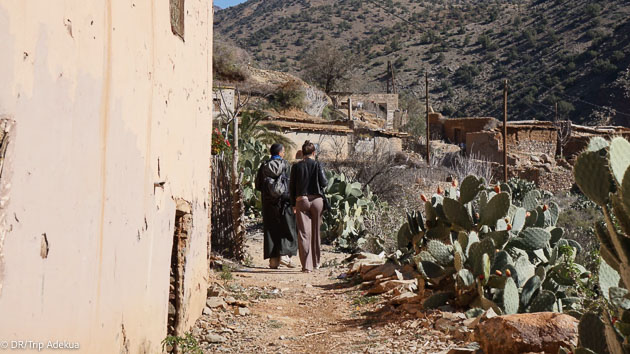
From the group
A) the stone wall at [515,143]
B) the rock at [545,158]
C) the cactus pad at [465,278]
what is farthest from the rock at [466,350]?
the rock at [545,158]

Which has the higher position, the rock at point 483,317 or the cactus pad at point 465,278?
the cactus pad at point 465,278

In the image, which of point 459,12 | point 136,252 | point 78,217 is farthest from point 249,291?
point 459,12

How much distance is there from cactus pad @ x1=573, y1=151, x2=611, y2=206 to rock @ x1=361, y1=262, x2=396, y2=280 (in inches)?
201

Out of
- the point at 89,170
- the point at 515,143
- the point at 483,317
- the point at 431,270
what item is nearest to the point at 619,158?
the point at 89,170

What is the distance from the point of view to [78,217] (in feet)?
9.23

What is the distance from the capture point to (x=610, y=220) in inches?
98.7

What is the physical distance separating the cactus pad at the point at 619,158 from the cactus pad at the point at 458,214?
445 centimetres

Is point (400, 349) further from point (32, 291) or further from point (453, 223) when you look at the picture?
point (32, 291)

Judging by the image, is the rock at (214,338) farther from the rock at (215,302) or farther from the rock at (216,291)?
the rock at (216,291)

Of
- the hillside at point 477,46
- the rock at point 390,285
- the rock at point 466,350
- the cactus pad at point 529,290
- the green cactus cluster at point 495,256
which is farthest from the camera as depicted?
the hillside at point 477,46

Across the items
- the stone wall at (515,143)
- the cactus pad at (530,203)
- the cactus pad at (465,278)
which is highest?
the stone wall at (515,143)

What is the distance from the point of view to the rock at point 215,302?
655 cm

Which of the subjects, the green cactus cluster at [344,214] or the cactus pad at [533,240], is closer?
the cactus pad at [533,240]

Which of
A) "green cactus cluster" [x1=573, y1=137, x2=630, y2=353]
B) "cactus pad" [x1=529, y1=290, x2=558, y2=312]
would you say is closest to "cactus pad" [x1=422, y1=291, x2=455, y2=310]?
"cactus pad" [x1=529, y1=290, x2=558, y2=312]
